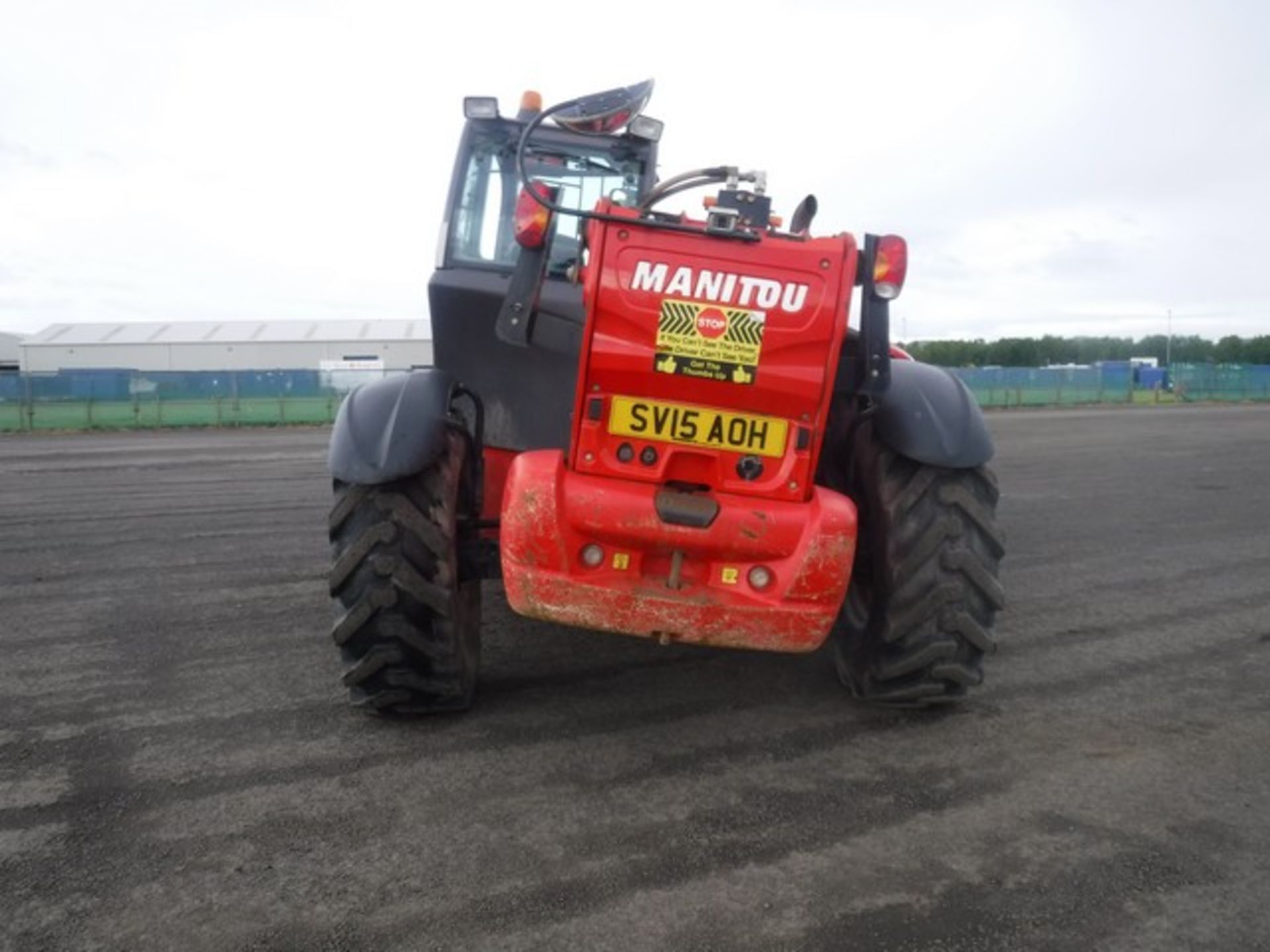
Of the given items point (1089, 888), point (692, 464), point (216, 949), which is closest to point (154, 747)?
point (216, 949)

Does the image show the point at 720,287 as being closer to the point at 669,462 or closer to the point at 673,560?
the point at 669,462

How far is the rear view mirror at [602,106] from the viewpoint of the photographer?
13.6 ft

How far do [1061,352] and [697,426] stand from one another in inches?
3713

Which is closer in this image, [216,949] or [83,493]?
[216,949]

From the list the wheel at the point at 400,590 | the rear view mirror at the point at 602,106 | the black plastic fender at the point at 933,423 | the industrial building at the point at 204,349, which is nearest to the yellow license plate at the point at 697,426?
the black plastic fender at the point at 933,423

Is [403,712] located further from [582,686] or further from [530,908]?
[530,908]

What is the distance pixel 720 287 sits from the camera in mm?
3678

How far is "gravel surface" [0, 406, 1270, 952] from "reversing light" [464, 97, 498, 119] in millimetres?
2714

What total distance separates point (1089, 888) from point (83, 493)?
12.7 meters

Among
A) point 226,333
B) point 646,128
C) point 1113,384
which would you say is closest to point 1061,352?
point 1113,384

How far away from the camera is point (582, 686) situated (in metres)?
4.85

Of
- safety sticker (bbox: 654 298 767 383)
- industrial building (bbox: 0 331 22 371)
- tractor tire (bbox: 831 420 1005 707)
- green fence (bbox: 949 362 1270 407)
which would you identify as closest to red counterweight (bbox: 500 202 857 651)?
safety sticker (bbox: 654 298 767 383)

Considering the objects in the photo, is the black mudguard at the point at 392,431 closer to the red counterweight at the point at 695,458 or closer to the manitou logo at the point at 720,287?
the red counterweight at the point at 695,458

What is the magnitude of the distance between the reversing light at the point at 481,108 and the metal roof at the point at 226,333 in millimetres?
55439
